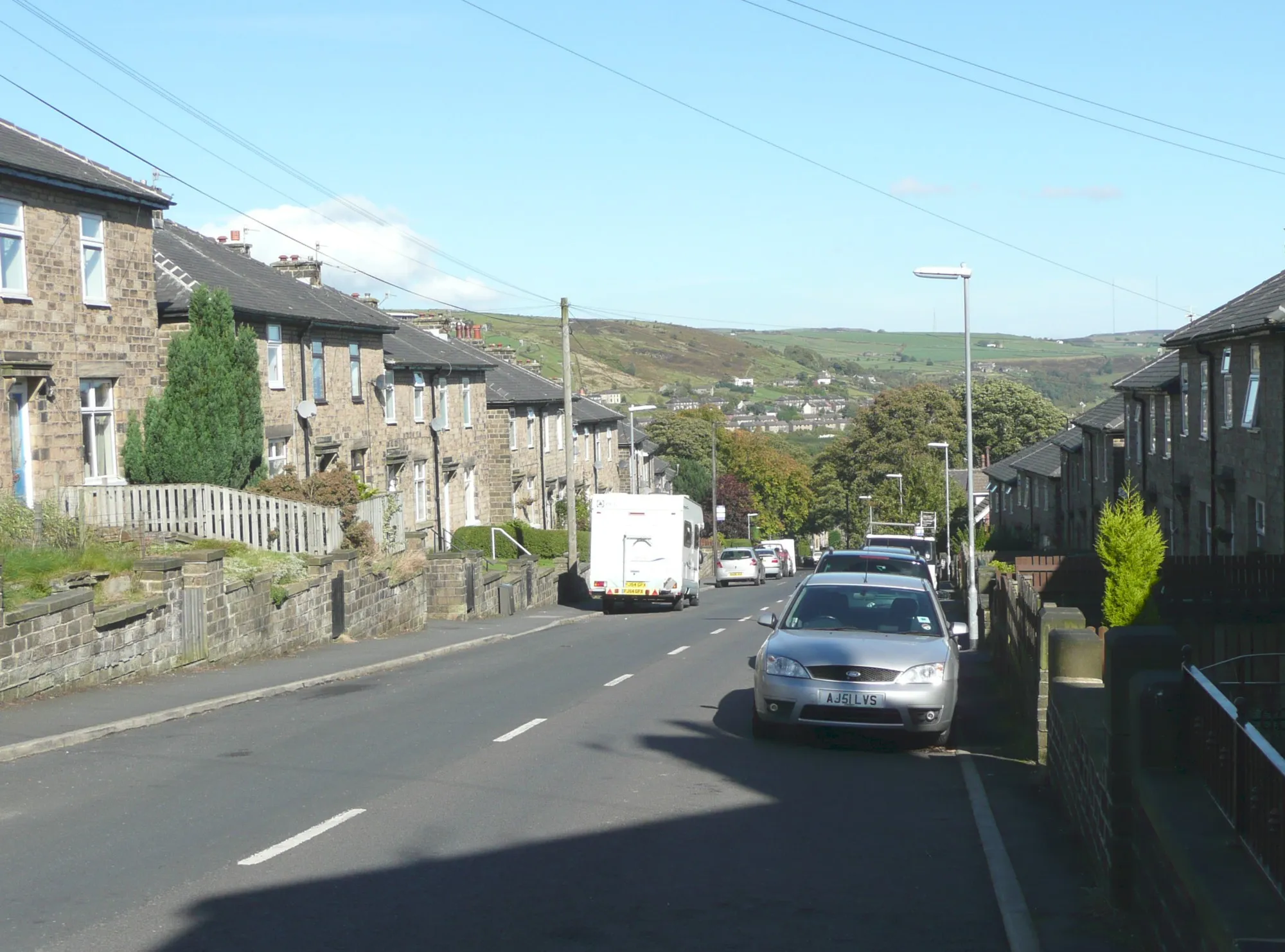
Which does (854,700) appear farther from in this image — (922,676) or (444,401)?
(444,401)

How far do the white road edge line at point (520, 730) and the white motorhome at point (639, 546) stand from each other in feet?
62.5

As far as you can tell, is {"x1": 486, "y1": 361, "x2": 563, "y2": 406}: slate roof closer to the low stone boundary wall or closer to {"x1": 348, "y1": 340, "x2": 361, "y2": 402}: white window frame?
{"x1": 348, "y1": 340, "x2": 361, "y2": 402}: white window frame

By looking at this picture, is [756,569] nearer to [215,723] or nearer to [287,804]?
[215,723]

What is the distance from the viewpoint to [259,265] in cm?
3366

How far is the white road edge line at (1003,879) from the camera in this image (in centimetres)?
615

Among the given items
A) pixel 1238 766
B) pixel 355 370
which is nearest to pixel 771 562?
pixel 355 370

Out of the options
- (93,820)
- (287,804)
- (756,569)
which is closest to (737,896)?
(287,804)

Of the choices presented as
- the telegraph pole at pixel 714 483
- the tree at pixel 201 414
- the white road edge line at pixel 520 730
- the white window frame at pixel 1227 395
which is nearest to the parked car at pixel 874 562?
the white road edge line at pixel 520 730

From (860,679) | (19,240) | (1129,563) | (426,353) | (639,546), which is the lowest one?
(639,546)

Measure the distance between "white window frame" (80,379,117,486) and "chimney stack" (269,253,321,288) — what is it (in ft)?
47.4

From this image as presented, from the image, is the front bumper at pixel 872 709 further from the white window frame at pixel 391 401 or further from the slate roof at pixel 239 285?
the white window frame at pixel 391 401

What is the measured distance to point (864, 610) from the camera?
42.1 feet

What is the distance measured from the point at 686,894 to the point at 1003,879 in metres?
1.77

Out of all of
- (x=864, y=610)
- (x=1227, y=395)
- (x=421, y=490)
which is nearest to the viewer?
(x=864, y=610)
